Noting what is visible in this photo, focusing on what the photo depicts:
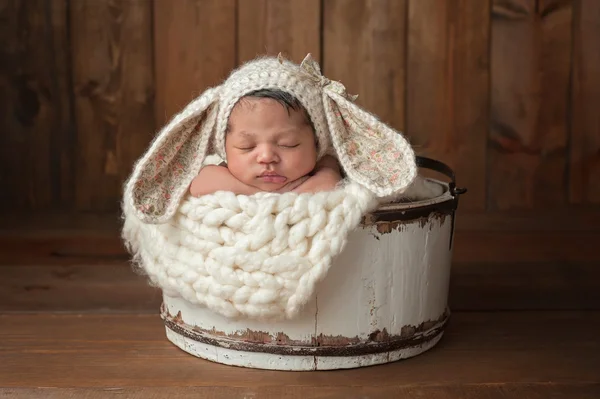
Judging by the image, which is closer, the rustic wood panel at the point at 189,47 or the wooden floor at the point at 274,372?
the wooden floor at the point at 274,372

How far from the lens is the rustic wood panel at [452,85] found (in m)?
2.15

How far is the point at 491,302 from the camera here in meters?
1.63

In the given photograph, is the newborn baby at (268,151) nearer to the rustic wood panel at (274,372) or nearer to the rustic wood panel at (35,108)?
the rustic wood panel at (274,372)

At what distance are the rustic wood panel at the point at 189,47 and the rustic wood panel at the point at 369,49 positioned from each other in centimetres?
24

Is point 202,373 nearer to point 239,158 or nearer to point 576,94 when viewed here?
point 239,158

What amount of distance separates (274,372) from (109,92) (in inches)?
45.4

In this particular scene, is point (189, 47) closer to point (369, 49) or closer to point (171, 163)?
point (369, 49)

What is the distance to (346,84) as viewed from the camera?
2189 millimetres

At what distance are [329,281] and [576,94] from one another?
1.22m

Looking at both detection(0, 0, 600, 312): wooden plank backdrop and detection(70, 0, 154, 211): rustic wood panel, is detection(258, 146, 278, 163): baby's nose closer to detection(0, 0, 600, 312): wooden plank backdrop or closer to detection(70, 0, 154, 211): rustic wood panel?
detection(0, 0, 600, 312): wooden plank backdrop

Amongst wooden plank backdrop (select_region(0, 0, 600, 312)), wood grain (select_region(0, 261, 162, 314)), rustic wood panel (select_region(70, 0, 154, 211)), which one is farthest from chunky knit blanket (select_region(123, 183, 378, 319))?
rustic wood panel (select_region(70, 0, 154, 211))

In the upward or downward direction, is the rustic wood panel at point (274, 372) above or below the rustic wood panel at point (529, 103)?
below

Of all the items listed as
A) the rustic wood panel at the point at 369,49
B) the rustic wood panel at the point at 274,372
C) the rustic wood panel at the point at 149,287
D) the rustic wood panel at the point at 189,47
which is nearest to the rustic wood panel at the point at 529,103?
the rustic wood panel at the point at 369,49

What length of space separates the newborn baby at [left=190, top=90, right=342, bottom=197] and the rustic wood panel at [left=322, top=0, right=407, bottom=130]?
90cm
